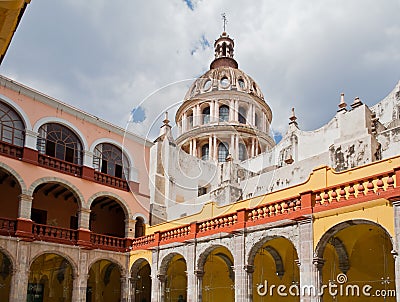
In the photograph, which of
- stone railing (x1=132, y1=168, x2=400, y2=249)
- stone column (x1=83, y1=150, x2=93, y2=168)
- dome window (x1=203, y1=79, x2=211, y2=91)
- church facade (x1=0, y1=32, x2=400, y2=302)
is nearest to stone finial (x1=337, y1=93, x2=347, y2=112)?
church facade (x1=0, y1=32, x2=400, y2=302)

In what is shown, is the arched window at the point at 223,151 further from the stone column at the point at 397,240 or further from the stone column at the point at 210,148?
the stone column at the point at 397,240

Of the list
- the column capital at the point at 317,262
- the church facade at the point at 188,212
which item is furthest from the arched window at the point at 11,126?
the column capital at the point at 317,262

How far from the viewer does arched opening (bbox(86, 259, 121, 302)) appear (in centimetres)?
2223

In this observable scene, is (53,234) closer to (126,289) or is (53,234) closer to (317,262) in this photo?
(126,289)

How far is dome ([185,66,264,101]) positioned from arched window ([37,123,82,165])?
1559 centimetres

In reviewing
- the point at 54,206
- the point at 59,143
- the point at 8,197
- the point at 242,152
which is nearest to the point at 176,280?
the point at 54,206

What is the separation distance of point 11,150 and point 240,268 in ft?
31.7

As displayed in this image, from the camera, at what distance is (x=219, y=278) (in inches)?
765

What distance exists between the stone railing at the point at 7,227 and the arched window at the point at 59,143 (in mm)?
3387

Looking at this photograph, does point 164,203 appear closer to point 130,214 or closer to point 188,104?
point 130,214

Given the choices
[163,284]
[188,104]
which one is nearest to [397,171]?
[163,284]

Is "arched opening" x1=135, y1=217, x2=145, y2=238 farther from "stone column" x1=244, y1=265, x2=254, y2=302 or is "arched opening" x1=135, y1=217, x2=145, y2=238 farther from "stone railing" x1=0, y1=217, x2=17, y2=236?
"stone column" x1=244, y1=265, x2=254, y2=302

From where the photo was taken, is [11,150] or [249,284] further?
[11,150]

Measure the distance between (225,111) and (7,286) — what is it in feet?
64.4
